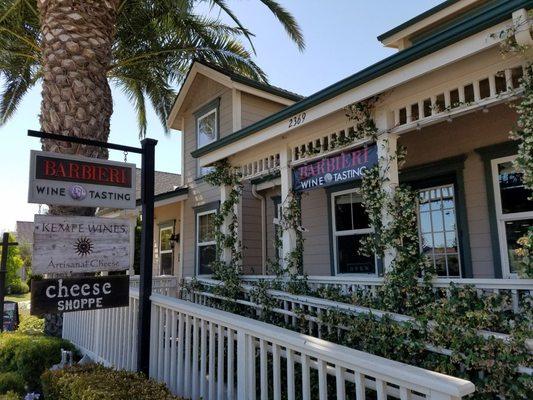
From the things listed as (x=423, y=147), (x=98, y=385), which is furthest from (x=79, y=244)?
(x=423, y=147)

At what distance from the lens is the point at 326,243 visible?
27.6 ft

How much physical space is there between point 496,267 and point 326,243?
327cm

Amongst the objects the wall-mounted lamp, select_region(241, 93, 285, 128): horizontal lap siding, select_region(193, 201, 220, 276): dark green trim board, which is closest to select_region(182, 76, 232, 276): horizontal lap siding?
select_region(193, 201, 220, 276): dark green trim board

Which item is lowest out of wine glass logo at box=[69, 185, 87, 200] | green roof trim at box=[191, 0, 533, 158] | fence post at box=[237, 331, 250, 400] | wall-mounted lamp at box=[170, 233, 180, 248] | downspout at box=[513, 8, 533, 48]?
fence post at box=[237, 331, 250, 400]

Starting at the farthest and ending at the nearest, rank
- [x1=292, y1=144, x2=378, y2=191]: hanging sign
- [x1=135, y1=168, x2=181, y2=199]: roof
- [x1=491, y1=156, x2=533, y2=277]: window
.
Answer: [x1=135, y1=168, x2=181, y2=199]: roof, [x1=491, y1=156, x2=533, y2=277]: window, [x1=292, y1=144, x2=378, y2=191]: hanging sign

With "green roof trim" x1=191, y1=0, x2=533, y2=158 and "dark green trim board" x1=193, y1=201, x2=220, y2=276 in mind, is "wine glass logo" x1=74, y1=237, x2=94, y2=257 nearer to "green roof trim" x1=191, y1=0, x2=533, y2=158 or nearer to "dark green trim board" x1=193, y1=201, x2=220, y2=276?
"green roof trim" x1=191, y1=0, x2=533, y2=158

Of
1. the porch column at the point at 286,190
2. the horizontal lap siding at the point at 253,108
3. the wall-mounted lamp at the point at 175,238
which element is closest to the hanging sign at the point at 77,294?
the porch column at the point at 286,190

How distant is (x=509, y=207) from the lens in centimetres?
579

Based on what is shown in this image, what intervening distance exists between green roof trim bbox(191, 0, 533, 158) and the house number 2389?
60 millimetres

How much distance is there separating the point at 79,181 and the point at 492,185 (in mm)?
5349

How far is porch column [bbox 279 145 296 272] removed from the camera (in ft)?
→ 21.4

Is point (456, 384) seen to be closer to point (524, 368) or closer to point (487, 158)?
point (524, 368)

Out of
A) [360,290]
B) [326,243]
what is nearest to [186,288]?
[326,243]

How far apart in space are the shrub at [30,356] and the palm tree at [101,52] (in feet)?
9.23
